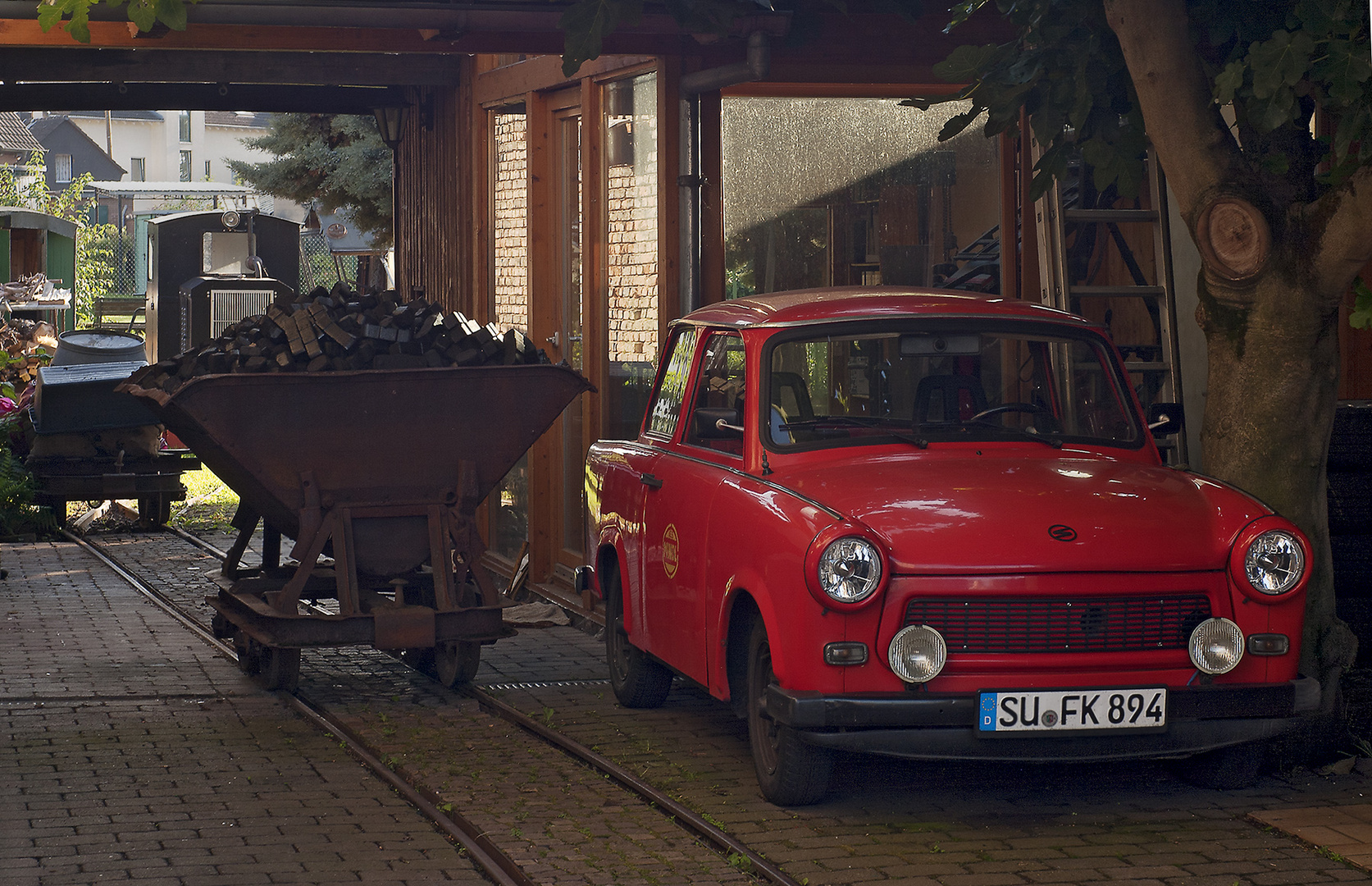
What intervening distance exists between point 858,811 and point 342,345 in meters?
3.44

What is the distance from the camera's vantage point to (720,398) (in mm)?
6793

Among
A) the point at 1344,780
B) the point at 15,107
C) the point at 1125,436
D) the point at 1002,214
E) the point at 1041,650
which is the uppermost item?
the point at 15,107

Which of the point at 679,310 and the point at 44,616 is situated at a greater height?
the point at 679,310

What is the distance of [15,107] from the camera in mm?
13375

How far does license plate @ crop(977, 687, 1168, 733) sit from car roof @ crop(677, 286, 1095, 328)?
169cm

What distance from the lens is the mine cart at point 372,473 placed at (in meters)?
7.62

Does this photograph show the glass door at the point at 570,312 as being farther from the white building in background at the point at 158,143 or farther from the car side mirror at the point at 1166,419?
the white building in background at the point at 158,143

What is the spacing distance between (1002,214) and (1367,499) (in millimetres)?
3652

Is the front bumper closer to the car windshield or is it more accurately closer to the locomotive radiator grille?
the locomotive radiator grille

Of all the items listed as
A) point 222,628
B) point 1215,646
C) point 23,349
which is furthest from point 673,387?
point 23,349

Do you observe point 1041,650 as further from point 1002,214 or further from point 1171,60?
point 1002,214

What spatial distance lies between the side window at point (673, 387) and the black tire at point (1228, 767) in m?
2.42

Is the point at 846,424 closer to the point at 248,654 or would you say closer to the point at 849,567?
the point at 849,567

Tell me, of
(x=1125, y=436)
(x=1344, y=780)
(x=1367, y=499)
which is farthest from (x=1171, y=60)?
(x=1344, y=780)
